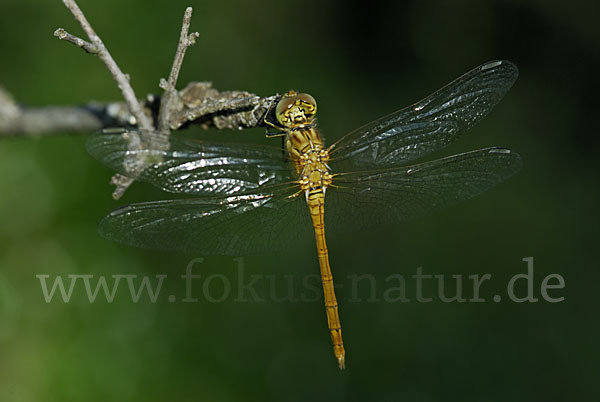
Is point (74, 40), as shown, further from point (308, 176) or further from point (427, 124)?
point (427, 124)

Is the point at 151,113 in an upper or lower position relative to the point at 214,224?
upper

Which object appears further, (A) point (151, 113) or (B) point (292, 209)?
(B) point (292, 209)

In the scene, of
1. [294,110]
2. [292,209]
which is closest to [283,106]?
[294,110]

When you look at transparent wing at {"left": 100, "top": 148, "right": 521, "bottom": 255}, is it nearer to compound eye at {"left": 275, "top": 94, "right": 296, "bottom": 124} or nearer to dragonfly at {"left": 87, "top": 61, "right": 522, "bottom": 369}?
dragonfly at {"left": 87, "top": 61, "right": 522, "bottom": 369}

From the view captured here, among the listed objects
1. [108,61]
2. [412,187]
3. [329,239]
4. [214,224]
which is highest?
[108,61]

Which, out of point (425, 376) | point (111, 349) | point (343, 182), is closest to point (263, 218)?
point (343, 182)

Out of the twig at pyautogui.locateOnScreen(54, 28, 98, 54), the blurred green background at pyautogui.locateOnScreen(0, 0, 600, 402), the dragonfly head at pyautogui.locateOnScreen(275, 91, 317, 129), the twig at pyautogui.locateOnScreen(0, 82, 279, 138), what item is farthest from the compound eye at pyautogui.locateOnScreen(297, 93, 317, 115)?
the blurred green background at pyautogui.locateOnScreen(0, 0, 600, 402)

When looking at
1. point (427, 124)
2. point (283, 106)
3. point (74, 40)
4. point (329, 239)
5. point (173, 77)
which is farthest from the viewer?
point (329, 239)

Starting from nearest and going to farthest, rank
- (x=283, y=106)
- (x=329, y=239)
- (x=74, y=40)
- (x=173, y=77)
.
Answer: (x=74, y=40)
(x=173, y=77)
(x=283, y=106)
(x=329, y=239)
